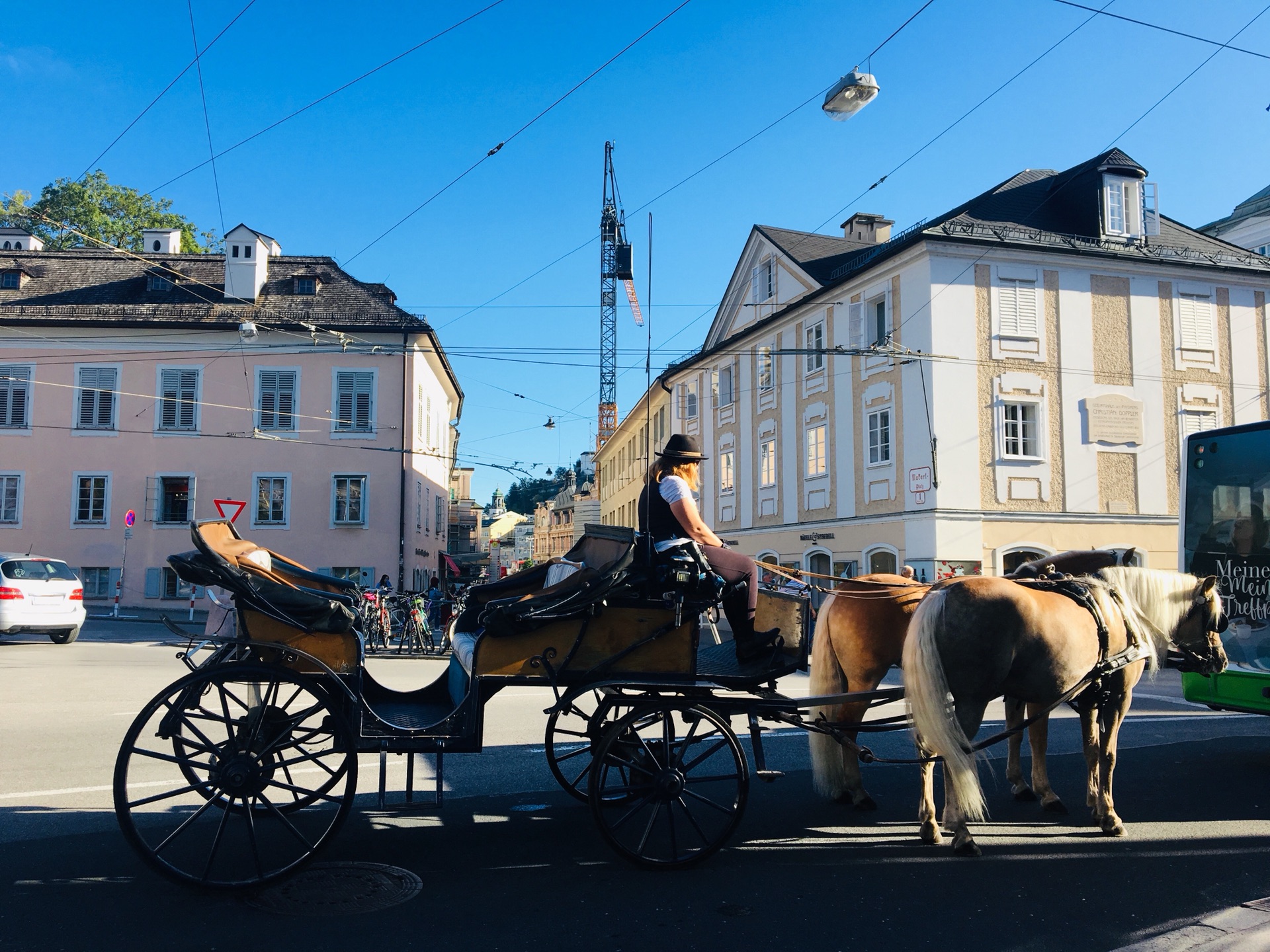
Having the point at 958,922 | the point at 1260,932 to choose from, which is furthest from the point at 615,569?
the point at 1260,932

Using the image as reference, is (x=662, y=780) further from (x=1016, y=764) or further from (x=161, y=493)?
(x=161, y=493)

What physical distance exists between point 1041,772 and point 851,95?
10.3 meters

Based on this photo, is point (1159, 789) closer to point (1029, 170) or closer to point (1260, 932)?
point (1260, 932)

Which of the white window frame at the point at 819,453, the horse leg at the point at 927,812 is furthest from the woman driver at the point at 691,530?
the white window frame at the point at 819,453

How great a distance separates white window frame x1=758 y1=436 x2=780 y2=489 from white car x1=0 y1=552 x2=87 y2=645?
65.0 ft

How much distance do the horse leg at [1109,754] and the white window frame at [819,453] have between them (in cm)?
2231

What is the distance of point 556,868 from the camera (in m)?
5.12

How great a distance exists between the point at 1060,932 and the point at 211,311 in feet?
110

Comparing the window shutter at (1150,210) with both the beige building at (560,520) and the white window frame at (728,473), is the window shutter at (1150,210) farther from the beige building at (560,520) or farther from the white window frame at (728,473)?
the beige building at (560,520)

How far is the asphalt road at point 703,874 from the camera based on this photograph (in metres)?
4.18

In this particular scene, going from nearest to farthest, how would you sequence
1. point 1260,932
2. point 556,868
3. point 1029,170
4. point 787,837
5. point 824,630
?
point 1260,932 → point 556,868 → point 787,837 → point 824,630 → point 1029,170

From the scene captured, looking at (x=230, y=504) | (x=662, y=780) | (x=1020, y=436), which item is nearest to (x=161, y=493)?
(x=230, y=504)

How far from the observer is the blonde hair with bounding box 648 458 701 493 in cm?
596

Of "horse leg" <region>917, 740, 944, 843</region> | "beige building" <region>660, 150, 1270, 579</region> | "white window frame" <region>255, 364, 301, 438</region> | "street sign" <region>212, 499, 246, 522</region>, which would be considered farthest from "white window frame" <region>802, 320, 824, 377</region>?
"horse leg" <region>917, 740, 944, 843</region>
